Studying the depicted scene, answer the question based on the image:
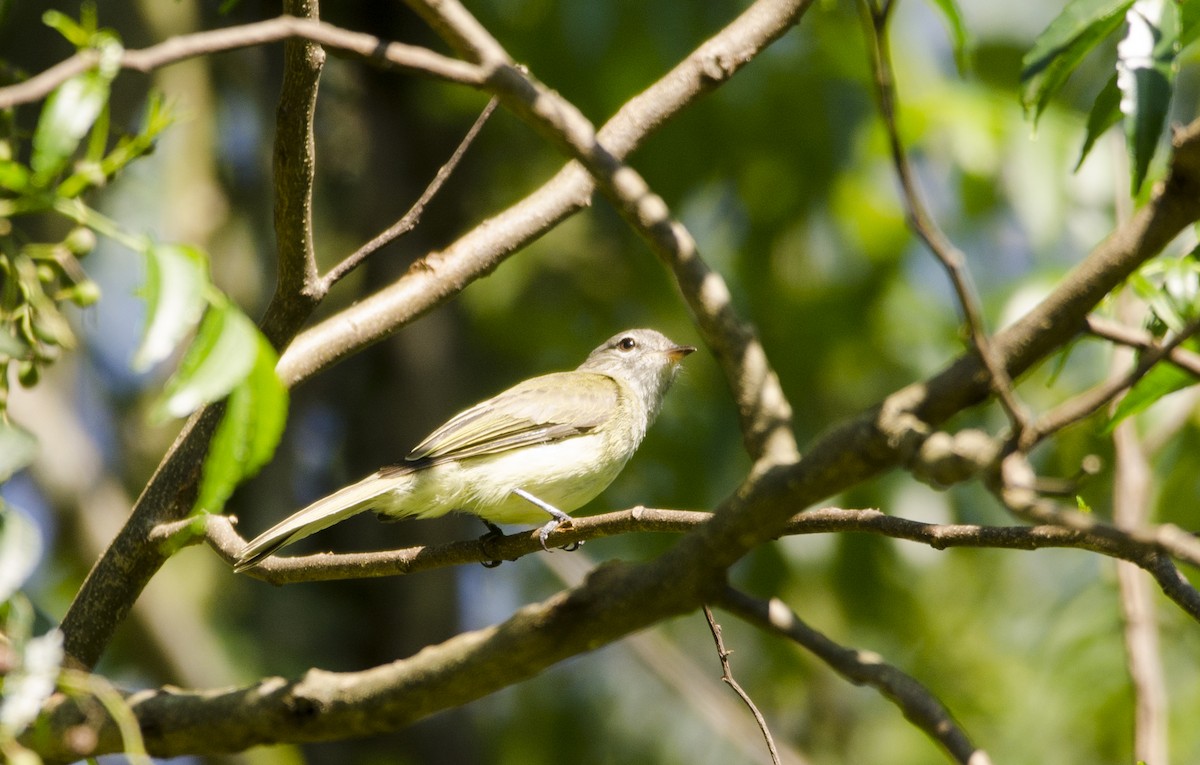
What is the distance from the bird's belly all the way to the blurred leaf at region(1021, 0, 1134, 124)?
10.2 ft

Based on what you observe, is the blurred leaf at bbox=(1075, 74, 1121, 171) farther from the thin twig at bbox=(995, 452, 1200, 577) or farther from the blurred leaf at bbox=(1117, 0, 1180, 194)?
the thin twig at bbox=(995, 452, 1200, 577)

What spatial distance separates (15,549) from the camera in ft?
5.97

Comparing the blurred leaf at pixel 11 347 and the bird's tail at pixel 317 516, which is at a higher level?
the bird's tail at pixel 317 516

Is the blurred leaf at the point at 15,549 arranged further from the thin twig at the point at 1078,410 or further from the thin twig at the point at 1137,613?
the thin twig at the point at 1137,613

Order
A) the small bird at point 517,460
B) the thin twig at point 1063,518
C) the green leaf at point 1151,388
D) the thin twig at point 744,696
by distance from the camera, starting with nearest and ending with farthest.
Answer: the thin twig at point 1063,518
the green leaf at point 1151,388
the thin twig at point 744,696
the small bird at point 517,460

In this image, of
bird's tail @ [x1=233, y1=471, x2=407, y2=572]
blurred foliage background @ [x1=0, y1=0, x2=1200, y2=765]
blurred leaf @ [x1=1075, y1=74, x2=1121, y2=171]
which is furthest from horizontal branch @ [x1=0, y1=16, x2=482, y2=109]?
blurred foliage background @ [x1=0, y1=0, x2=1200, y2=765]

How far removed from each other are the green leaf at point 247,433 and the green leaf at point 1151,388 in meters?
1.53

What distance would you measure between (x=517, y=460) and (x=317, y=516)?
50.1 inches

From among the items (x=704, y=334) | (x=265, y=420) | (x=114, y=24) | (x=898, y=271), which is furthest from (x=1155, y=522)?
(x=114, y=24)

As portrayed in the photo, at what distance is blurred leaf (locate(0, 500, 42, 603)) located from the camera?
180 centimetres

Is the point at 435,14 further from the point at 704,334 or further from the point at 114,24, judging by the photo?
the point at 114,24

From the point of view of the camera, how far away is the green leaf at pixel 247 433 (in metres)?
1.73

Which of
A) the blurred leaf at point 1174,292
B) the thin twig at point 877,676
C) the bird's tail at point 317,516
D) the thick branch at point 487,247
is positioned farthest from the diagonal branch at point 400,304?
the thin twig at point 877,676

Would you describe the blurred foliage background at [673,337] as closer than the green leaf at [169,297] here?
No
